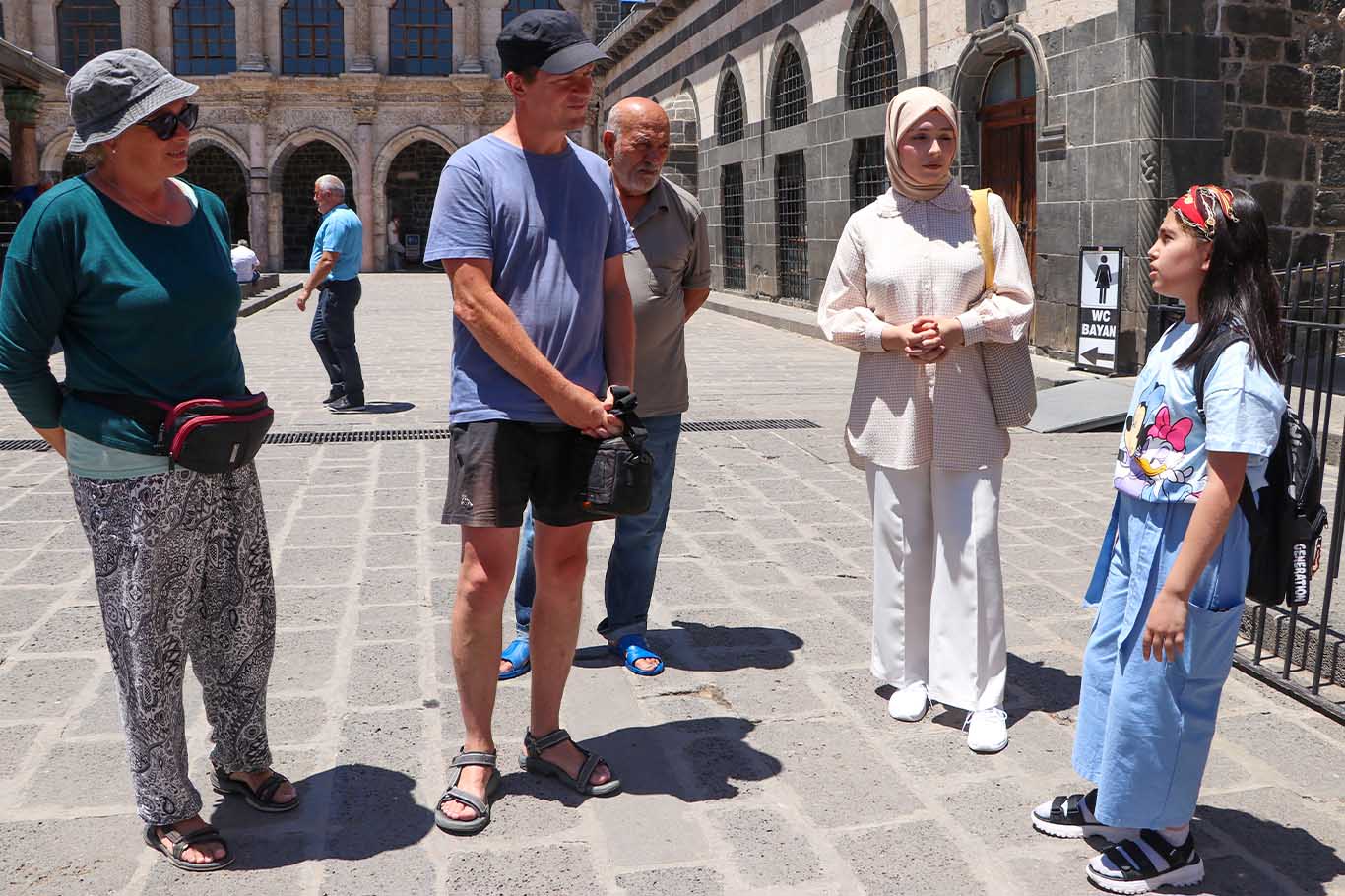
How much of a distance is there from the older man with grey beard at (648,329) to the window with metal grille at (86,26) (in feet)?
131

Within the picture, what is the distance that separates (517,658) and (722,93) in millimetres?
20354

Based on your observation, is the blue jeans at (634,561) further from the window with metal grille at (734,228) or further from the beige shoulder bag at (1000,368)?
the window with metal grille at (734,228)

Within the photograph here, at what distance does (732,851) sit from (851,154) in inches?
595

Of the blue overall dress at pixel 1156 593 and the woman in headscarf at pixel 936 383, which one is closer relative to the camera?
the blue overall dress at pixel 1156 593

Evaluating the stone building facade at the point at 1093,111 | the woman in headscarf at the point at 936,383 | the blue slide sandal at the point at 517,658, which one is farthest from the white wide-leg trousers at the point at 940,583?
the stone building facade at the point at 1093,111

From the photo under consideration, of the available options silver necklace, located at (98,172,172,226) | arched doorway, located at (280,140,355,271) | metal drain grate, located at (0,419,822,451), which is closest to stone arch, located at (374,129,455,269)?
arched doorway, located at (280,140,355,271)

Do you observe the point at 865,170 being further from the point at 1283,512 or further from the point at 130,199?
the point at 130,199

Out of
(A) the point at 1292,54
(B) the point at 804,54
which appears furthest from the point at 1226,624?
(B) the point at 804,54

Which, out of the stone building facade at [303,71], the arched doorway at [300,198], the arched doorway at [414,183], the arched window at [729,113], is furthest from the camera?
the arched doorway at [414,183]

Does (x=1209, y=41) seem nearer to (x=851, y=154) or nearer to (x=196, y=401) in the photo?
(x=851, y=154)

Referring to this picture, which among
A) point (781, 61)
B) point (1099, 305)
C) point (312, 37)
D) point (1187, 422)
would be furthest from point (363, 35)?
point (1187, 422)

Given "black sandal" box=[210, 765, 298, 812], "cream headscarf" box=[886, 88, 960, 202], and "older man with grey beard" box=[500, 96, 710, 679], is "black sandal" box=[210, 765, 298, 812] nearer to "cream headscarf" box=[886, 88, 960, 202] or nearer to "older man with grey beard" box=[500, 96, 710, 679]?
"older man with grey beard" box=[500, 96, 710, 679]

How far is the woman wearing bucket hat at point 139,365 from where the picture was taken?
2730mm

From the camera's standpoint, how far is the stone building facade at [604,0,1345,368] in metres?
10.7
